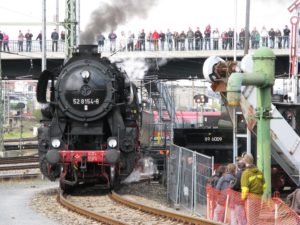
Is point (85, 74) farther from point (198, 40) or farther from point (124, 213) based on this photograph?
point (198, 40)

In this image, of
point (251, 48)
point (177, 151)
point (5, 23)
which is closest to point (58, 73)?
point (177, 151)

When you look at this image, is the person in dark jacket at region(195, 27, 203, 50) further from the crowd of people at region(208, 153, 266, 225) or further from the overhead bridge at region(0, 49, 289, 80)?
the crowd of people at region(208, 153, 266, 225)

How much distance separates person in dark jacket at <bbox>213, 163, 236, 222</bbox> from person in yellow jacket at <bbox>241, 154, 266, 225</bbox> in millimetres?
994

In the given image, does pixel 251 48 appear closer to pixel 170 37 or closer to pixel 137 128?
pixel 170 37

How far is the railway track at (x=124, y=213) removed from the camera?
12469mm

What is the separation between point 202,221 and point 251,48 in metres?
25.7

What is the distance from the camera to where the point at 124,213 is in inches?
559

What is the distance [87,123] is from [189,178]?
396 centimetres

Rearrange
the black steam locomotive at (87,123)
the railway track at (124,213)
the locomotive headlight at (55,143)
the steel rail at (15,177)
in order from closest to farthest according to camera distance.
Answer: the railway track at (124,213) < the locomotive headlight at (55,143) < the black steam locomotive at (87,123) < the steel rail at (15,177)

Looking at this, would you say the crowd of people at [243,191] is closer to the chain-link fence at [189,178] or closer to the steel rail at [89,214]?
the chain-link fence at [189,178]

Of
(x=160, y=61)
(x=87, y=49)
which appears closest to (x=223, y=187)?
(x=87, y=49)

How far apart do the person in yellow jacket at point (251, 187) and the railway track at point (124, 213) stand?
0.72m

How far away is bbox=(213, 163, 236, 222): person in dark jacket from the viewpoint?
1191 cm

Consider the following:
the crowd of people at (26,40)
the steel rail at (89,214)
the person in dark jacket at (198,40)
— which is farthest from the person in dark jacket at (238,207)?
the crowd of people at (26,40)
